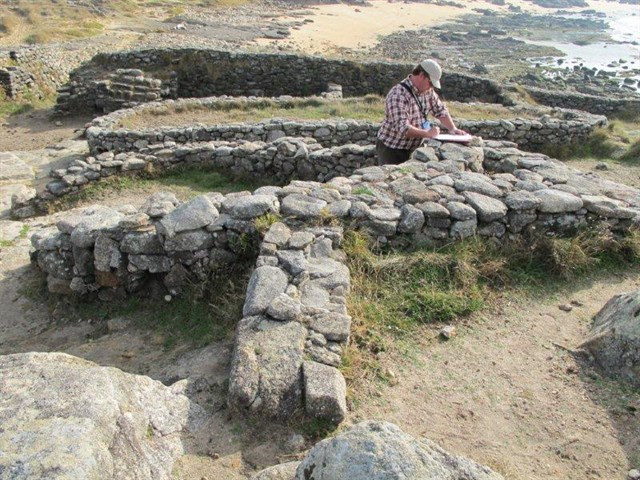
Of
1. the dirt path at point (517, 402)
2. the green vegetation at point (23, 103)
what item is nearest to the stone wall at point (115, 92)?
the green vegetation at point (23, 103)

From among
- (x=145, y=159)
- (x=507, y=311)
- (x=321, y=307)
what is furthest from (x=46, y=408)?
(x=145, y=159)

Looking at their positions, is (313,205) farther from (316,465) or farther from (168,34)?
(168,34)

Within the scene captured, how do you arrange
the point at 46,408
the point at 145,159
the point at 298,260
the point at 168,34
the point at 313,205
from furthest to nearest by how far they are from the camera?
1. the point at 168,34
2. the point at 145,159
3. the point at 313,205
4. the point at 298,260
5. the point at 46,408

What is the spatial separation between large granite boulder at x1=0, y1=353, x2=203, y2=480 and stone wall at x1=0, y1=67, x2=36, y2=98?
63.1ft

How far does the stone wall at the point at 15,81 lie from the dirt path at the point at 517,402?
→ 19.9 metres

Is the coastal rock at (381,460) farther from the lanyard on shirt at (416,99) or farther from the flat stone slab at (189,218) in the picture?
the lanyard on shirt at (416,99)

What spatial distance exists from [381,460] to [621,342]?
329 cm

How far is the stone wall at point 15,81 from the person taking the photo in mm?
19688

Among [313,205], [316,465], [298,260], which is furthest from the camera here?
[313,205]

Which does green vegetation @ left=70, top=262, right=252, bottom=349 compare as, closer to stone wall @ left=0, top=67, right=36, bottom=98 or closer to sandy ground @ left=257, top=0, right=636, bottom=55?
stone wall @ left=0, top=67, right=36, bottom=98

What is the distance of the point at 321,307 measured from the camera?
522 cm

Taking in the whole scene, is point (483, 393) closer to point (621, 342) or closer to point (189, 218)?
point (621, 342)

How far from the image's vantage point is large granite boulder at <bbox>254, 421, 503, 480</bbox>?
9.32 ft

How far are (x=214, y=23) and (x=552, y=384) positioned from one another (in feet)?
161
